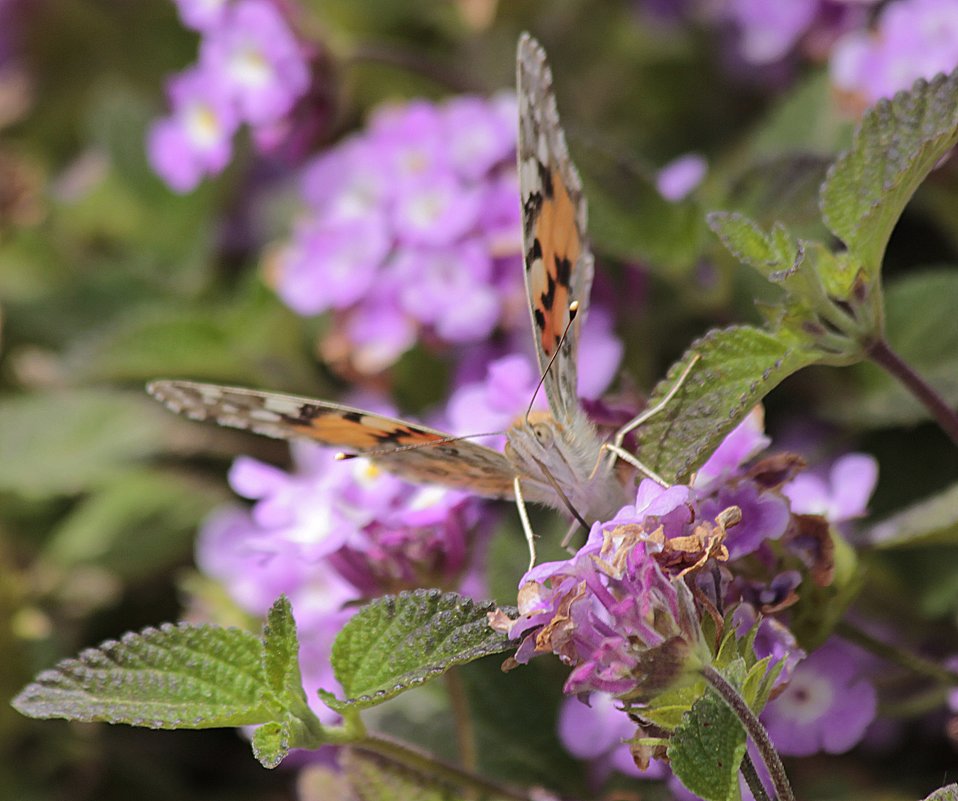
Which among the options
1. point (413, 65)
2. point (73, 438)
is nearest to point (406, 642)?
point (73, 438)

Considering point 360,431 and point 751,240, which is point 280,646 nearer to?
point 360,431

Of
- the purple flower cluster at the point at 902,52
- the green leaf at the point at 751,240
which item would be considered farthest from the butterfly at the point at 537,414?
the purple flower cluster at the point at 902,52

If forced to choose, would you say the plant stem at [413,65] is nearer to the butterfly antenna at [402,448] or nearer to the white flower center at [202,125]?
the white flower center at [202,125]

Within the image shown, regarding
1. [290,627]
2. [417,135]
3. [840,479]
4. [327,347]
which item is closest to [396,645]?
[290,627]

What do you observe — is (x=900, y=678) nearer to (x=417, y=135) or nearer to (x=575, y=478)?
(x=575, y=478)

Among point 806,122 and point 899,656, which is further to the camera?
point 806,122

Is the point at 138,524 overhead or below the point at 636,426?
overhead

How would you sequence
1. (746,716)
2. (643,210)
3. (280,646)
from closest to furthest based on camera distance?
(746,716) → (280,646) → (643,210)
